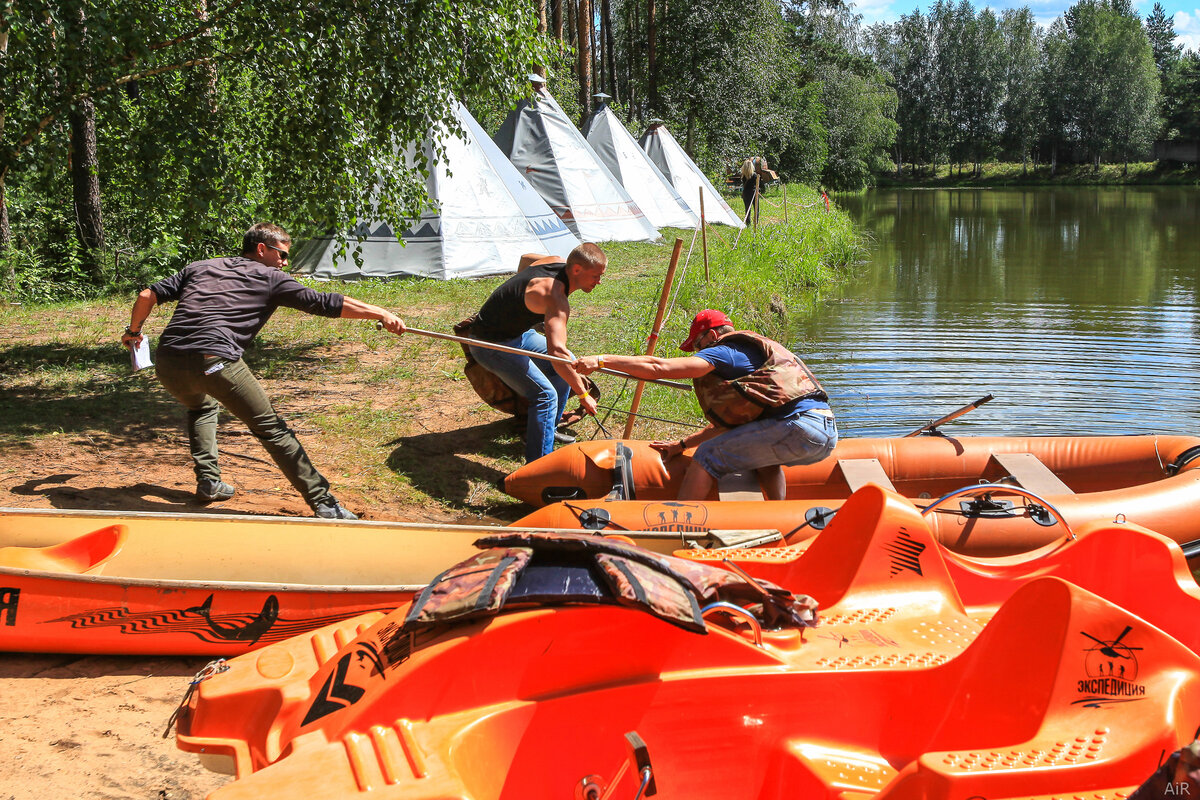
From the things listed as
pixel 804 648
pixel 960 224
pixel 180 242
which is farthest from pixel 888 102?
pixel 804 648

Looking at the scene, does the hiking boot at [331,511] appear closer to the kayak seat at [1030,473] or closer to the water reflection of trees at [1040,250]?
the kayak seat at [1030,473]

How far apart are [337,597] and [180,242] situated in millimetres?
11112

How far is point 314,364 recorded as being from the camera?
31.5ft

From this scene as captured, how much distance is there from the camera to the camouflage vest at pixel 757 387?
18.1 feet

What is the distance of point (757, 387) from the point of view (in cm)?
552

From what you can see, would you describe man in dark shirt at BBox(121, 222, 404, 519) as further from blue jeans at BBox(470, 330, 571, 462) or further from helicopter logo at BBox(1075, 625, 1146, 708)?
helicopter logo at BBox(1075, 625, 1146, 708)

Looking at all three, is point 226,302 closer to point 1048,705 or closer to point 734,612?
point 734,612

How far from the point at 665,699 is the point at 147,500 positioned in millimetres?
4475

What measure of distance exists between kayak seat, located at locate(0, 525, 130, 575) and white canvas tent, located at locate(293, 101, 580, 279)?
30.9 ft

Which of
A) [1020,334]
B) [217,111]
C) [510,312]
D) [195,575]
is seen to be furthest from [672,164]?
[195,575]

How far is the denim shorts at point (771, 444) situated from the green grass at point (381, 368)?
189cm

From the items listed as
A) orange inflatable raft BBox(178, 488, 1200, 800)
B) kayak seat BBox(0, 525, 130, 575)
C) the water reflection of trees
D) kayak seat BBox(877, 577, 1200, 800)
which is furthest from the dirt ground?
the water reflection of trees

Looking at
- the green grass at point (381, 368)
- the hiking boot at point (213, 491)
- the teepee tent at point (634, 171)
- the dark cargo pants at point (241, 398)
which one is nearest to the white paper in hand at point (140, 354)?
the dark cargo pants at point (241, 398)

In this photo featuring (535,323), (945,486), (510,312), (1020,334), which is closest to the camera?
(945,486)
